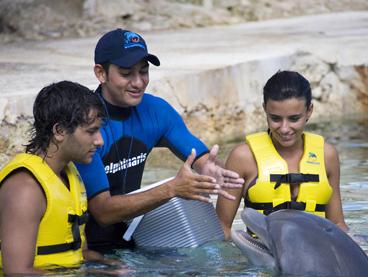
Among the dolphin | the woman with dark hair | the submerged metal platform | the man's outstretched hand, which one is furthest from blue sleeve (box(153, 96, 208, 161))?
the dolphin

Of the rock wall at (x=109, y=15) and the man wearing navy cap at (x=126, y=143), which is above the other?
the rock wall at (x=109, y=15)

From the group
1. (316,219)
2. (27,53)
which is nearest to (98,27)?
(27,53)

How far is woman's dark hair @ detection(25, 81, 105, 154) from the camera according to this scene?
17.2 ft

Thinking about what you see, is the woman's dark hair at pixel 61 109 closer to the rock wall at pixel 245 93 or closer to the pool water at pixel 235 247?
the pool water at pixel 235 247

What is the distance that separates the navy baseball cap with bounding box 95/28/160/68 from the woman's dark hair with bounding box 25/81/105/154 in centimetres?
60

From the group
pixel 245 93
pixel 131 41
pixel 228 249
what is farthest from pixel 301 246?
pixel 245 93

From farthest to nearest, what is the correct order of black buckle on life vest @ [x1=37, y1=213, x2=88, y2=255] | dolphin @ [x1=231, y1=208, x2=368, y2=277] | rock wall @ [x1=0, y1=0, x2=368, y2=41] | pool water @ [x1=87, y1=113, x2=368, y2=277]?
rock wall @ [x1=0, y1=0, x2=368, y2=41] → pool water @ [x1=87, y1=113, x2=368, y2=277] → black buckle on life vest @ [x1=37, y1=213, x2=88, y2=255] → dolphin @ [x1=231, y1=208, x2=368, y2=277]

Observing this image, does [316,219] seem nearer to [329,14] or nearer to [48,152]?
[48,152]

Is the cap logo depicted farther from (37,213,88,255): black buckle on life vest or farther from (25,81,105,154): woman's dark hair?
(37,213,88,255): black buckle on life vest

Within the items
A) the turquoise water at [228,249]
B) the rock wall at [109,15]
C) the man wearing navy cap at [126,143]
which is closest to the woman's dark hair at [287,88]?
the man wearing navy cap at [126,143]

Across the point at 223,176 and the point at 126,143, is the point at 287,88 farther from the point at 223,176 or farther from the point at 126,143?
the point at 126,143

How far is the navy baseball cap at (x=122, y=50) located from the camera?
593 cm

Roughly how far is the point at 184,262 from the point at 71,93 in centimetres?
127

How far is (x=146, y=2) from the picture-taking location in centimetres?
1598
